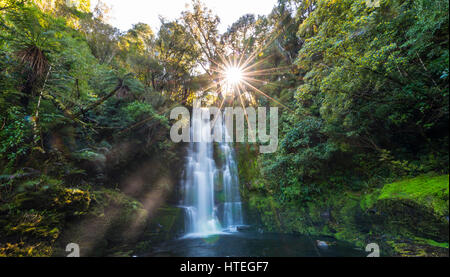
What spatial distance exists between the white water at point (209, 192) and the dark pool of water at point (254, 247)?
4.91 feet

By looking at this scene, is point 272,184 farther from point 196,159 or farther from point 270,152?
point 196,159

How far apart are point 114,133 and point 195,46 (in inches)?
386

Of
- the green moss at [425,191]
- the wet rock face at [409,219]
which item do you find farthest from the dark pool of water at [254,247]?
the green moss at [425,191]

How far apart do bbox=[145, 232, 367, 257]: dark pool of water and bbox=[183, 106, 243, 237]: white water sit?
150cm

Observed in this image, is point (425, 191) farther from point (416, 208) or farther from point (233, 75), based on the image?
point (233, 75)

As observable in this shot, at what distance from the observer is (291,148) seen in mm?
8000

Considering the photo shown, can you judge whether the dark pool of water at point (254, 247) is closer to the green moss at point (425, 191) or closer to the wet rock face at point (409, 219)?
the wet rock face at point (409, 219)

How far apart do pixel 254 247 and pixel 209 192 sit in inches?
221

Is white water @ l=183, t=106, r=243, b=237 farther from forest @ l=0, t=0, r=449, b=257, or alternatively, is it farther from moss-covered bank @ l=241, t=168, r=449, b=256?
moss-covered bank @ l=241, t=168, r=449, b=256

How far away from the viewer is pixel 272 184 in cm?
904

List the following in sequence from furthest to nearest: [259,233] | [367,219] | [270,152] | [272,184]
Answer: [270,152] → [272,184] → [259,233] → [367,219]

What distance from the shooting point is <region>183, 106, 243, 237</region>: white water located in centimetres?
957

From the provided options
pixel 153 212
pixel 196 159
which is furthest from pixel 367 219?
pixel 196 159

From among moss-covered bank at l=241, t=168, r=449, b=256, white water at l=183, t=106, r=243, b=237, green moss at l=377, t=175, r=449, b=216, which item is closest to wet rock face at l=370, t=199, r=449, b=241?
moss-covered bank at l=241, t=168, r=449, b=256
